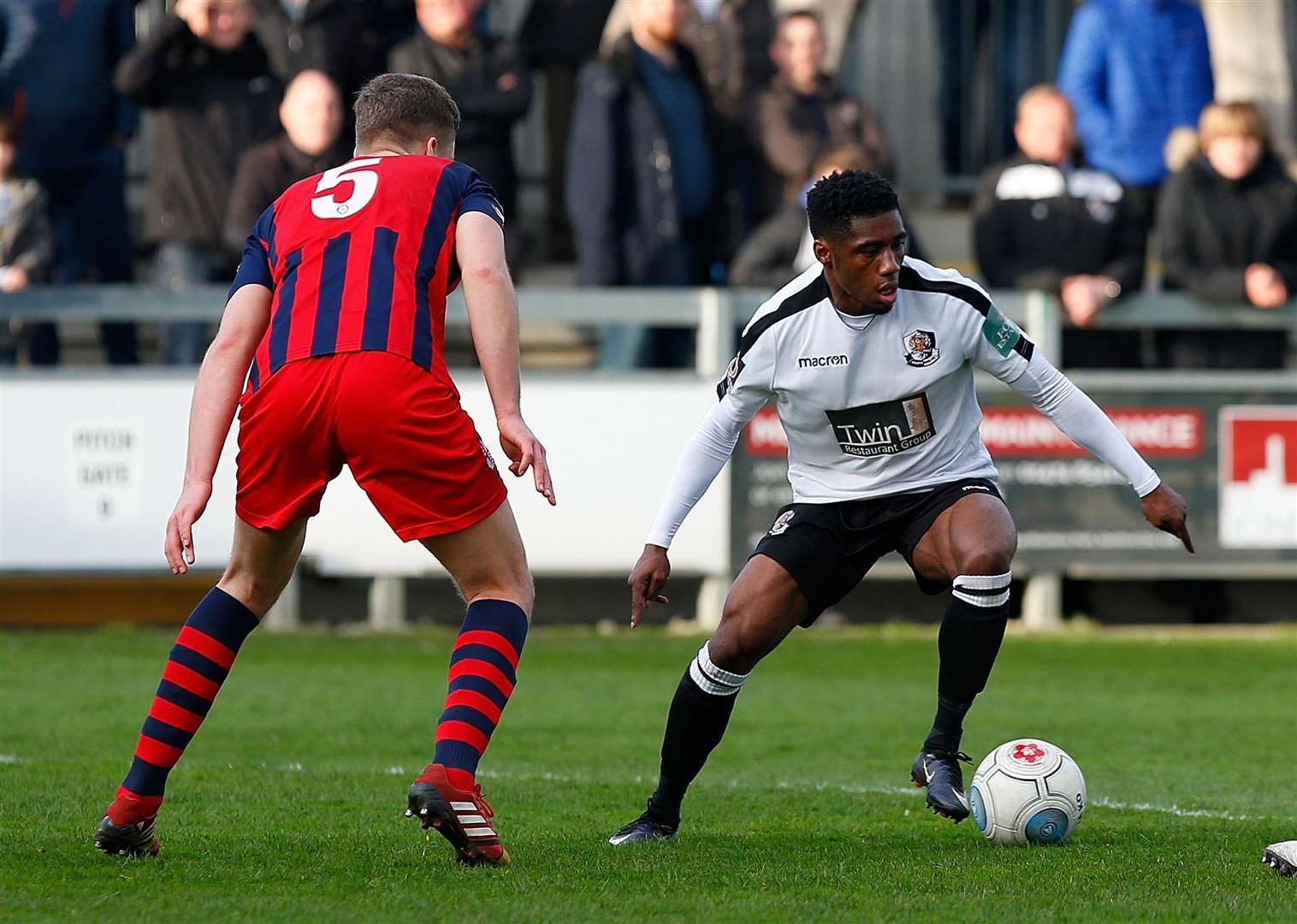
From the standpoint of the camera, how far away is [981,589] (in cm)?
589

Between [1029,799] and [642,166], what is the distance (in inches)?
294

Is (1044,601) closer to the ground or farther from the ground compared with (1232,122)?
closer to the ground

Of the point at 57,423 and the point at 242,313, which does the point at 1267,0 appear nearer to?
the point at 57,423

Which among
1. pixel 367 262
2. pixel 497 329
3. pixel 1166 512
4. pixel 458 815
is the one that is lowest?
pixel 458 815

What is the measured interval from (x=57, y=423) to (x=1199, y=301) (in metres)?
6.85

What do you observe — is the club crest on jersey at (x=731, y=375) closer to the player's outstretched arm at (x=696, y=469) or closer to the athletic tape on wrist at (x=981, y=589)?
the player's outstretched arm at (x=696, y=469)

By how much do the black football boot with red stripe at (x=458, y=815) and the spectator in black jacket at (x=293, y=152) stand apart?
23.9 ft

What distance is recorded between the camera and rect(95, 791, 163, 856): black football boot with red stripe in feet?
Result: 17.1

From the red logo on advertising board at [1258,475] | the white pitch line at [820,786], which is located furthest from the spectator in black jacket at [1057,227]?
the white pitch line at [820,786]

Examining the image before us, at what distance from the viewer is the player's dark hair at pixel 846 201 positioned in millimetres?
5812

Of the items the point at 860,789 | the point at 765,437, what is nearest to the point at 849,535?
the point at 860,789

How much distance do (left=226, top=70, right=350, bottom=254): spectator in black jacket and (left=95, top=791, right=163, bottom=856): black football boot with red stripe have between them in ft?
23.0

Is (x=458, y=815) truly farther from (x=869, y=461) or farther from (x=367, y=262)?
(x=869, y=461)

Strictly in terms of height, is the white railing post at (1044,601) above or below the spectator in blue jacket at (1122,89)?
below
